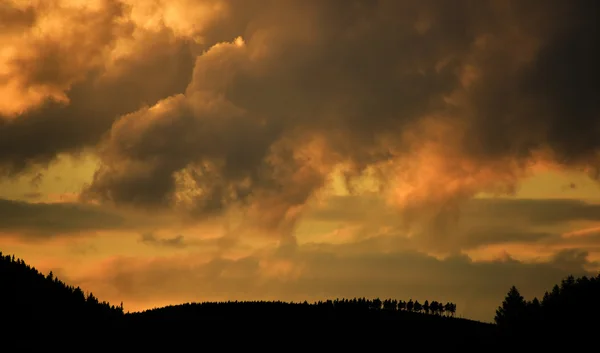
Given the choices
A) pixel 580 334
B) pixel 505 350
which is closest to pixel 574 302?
pixel 580 334

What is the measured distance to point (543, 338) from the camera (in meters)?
189

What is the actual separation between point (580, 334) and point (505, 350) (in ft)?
63.4

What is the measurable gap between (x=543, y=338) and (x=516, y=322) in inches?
411

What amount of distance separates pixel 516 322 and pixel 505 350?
11.2 metres

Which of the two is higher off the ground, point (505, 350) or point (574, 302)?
point (574, 302)

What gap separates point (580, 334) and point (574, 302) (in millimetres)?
12129

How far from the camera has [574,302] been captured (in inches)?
7781

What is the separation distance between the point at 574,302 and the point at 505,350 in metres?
24.8

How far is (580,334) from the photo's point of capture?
188 meters

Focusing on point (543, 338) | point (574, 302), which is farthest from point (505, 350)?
point (574, 302)

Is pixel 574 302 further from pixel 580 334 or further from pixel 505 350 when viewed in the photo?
pixel 505 350

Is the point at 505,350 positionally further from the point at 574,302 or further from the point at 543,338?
the point at 574,302

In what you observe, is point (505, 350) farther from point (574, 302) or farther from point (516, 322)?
point (574, 302)
